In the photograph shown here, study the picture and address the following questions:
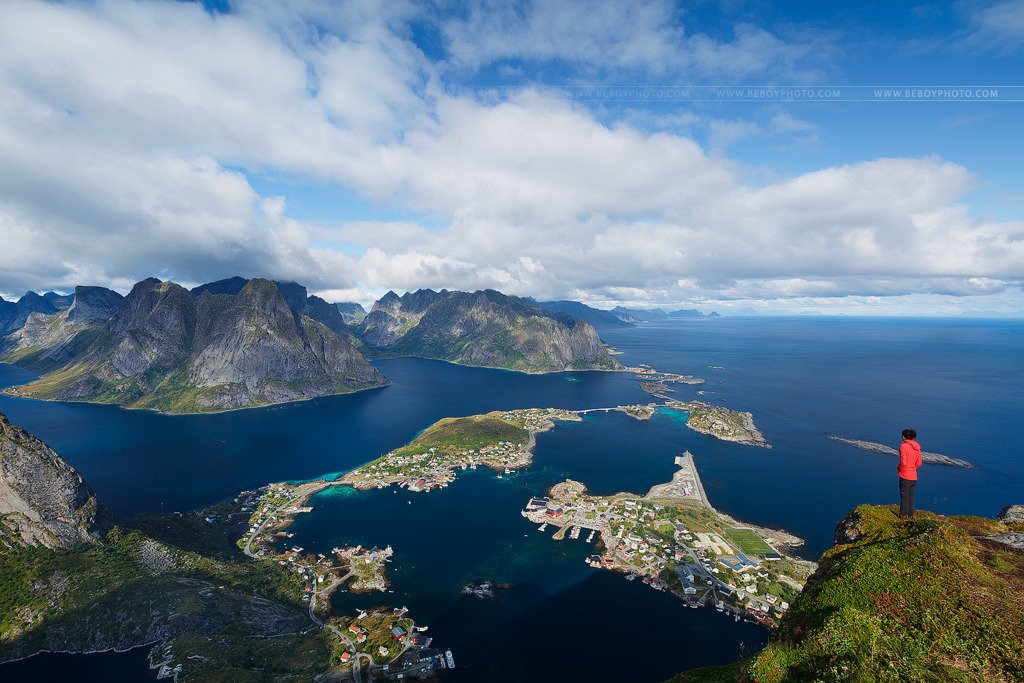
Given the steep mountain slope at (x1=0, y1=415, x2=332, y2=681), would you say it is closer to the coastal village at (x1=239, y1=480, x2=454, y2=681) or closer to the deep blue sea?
the coastal village at (x1=239, y1=480, x2=454, y2=681)

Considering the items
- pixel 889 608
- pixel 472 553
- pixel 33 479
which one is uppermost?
pixel 889 608

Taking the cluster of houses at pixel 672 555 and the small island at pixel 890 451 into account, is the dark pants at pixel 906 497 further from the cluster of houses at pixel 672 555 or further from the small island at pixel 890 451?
the small island at pixel 890 451

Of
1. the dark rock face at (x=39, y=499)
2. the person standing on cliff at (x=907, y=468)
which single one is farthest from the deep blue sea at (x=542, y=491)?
the person standing on cliff at (x=907, y=468)

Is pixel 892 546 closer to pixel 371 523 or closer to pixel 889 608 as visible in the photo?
pixel 889 608

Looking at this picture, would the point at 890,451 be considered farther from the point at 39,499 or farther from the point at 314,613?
the point at 39,499

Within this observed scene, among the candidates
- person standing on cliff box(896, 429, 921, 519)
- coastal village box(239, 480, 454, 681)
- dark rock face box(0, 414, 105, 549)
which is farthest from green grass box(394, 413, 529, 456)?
person standing on cliff box(896, 429, 921, 519)

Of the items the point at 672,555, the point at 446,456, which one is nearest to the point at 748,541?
the point at 672,555

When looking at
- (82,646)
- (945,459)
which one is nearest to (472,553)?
(82,646)
